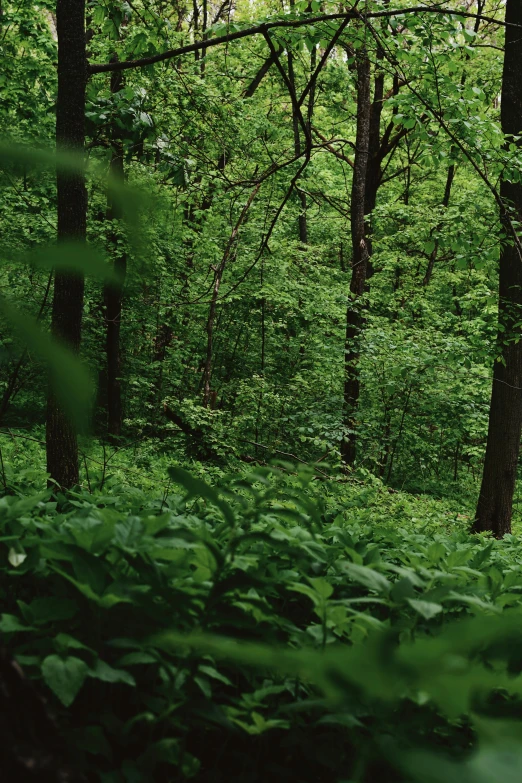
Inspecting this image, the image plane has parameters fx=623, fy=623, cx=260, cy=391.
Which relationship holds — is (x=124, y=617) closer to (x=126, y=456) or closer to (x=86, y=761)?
(x=86, y=761)

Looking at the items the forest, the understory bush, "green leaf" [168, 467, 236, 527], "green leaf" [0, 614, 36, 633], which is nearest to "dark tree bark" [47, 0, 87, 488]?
the forest

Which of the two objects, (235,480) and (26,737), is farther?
(235,480)

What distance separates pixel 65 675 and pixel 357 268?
12.5 metres

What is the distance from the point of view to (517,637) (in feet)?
3.40

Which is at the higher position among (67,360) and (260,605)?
(67,360)

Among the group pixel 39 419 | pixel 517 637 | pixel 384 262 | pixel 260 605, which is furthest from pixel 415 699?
pixel 384 262

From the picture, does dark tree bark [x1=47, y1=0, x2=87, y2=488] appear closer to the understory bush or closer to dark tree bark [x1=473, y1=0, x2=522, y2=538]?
the understory bush

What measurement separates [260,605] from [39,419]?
12490mm

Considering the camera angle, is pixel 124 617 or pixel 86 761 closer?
pixel 86 761

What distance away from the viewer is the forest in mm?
1015

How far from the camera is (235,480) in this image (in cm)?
425

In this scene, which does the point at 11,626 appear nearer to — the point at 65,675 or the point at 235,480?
the point at 65,675

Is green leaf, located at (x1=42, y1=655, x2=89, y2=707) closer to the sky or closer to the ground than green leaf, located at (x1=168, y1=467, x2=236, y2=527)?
closer to the ground

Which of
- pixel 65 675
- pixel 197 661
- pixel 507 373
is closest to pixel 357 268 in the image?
pixel 507 373
